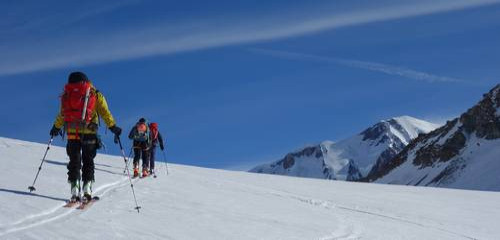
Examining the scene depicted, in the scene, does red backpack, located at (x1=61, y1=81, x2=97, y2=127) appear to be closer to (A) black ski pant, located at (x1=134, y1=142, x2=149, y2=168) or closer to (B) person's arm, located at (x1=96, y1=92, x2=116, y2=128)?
(B) person's arm, located at (x1=96, y1=92, x2=116, y2=128)

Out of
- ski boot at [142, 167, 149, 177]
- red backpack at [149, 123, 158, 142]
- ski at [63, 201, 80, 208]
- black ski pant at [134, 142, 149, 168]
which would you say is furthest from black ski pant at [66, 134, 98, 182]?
red backpack at [149, 123, 158, 142]

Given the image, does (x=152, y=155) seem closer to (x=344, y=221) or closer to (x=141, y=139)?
(x=141, y=139)

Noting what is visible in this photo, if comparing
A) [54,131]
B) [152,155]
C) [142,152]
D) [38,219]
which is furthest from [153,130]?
[38,219]

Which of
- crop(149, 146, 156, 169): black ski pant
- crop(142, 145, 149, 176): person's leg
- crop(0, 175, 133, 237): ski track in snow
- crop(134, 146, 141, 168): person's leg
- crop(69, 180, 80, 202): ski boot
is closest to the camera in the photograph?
crop(0, 175, 133, 237): ski track in snow

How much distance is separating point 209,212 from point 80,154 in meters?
2.80

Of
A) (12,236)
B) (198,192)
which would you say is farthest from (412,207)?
(12,236)

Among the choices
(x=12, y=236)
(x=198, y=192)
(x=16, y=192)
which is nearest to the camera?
(x=12, y=236)

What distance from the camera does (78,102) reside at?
1291 cm

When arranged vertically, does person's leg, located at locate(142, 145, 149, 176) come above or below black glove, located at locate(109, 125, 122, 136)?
below

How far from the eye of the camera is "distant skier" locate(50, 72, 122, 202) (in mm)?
12891

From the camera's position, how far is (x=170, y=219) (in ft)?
39.7

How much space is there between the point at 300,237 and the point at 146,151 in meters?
10.9

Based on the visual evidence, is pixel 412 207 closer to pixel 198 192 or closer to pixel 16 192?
pixel 198 192

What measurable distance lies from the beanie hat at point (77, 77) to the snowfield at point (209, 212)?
7.48 ft
